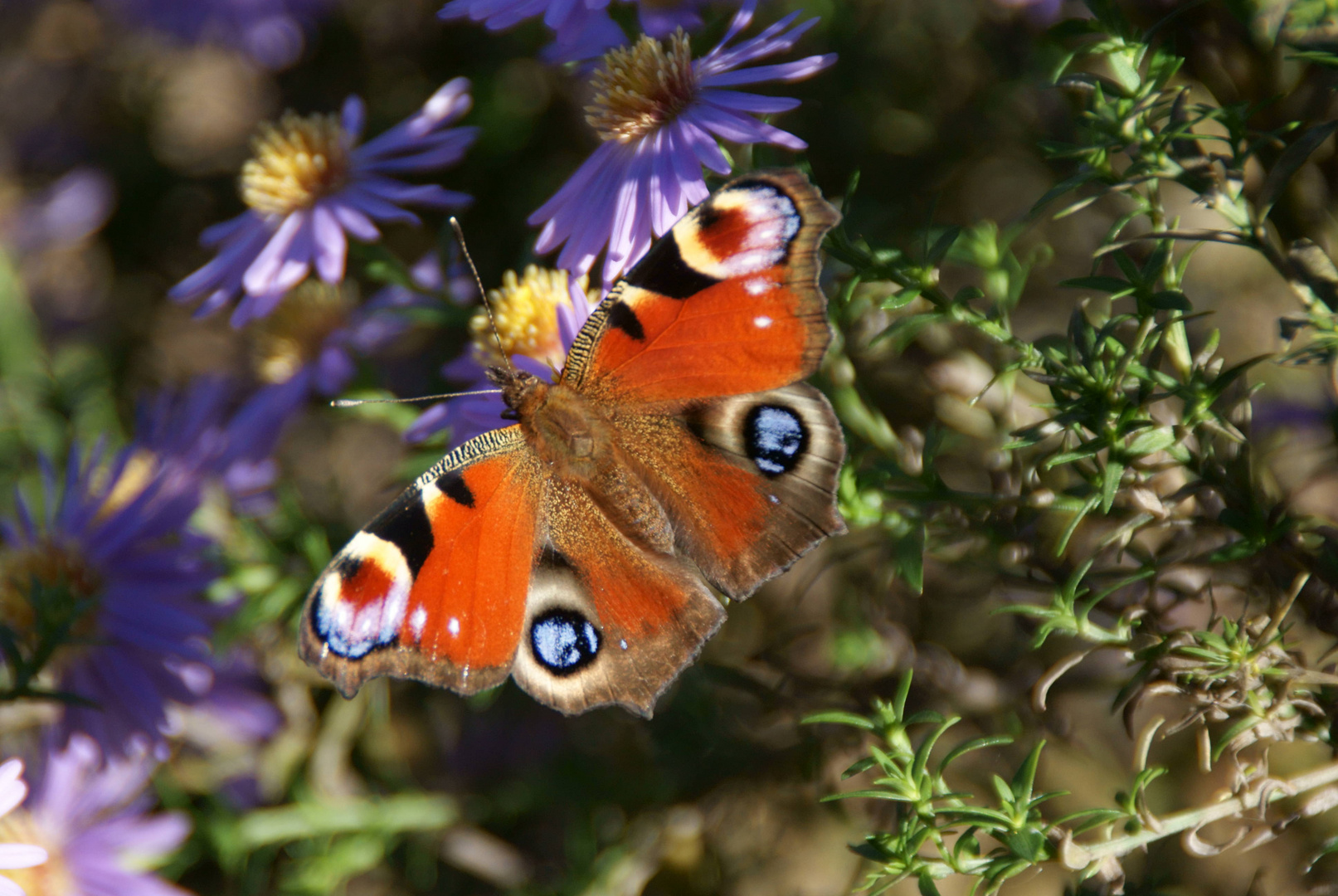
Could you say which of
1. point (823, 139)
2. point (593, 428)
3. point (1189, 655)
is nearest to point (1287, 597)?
point (1189, 655)

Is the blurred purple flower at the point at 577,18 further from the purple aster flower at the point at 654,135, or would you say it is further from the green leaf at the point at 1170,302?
the green leaf at the point at 1170,302

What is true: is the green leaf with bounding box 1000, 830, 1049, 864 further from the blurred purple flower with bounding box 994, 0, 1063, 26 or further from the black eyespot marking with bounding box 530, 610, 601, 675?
the blurred purple flower with bounding box 994, 0, 1063, 26

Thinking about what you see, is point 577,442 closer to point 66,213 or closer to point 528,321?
point 528,321

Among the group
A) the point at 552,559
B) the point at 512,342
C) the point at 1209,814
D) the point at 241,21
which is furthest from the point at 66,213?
the point at 1209,814

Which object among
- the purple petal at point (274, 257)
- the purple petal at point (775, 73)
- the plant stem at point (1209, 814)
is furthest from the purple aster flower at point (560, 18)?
the plant stem at point (1209, 814)

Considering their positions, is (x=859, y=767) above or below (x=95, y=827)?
above

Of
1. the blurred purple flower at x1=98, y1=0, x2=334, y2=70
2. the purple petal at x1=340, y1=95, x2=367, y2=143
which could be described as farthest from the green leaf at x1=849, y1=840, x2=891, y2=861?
the blurred purple flower at x1=98, y1=0, x2=334, y2=70
